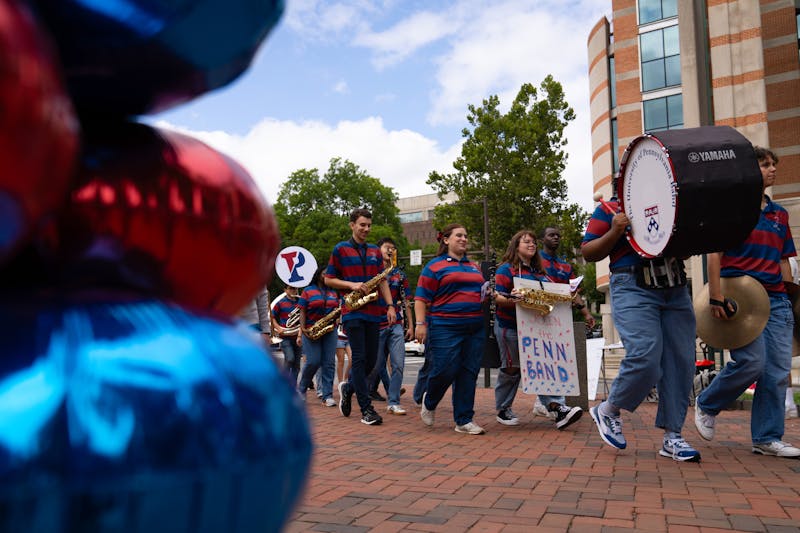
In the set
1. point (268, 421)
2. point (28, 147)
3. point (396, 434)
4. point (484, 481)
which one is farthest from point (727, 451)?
point (28, 147)

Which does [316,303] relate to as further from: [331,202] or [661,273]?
[331,202]

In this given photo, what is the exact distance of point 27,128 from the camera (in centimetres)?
67

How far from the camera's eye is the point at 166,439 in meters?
0.77

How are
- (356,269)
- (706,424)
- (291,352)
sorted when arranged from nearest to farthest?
1. (706,424)
2. (356,269)
3. (291,352)

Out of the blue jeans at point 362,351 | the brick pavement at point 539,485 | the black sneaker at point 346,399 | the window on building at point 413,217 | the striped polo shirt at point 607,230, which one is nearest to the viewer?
the brick pavement at point 539,485

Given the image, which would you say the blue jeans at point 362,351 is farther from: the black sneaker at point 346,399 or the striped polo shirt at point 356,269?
the black sneaker at point 346,399

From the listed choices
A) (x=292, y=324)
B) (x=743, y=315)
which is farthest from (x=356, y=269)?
(x=743, y=315)

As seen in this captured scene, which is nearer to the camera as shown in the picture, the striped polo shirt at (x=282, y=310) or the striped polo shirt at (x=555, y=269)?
the striped polo shirt at (x=555, y=269)

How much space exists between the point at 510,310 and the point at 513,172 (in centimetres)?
2265

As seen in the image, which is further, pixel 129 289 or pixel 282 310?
pixel 282 310

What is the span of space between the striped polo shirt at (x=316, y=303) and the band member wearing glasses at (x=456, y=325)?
2712 mm

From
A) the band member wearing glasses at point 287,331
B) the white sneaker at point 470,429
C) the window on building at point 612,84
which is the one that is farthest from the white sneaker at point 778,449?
the window on building at point 612,84

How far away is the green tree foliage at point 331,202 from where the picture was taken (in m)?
46.4

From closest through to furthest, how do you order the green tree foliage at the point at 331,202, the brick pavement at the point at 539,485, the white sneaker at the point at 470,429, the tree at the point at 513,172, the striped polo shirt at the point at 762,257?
the brick pavement at the point at 539,485
the striped polo shirt at the point at 762,257
the white sneaker at the point at 470,429
the tree at the point at 513,172
the green tree foliage at the point at 331,202
